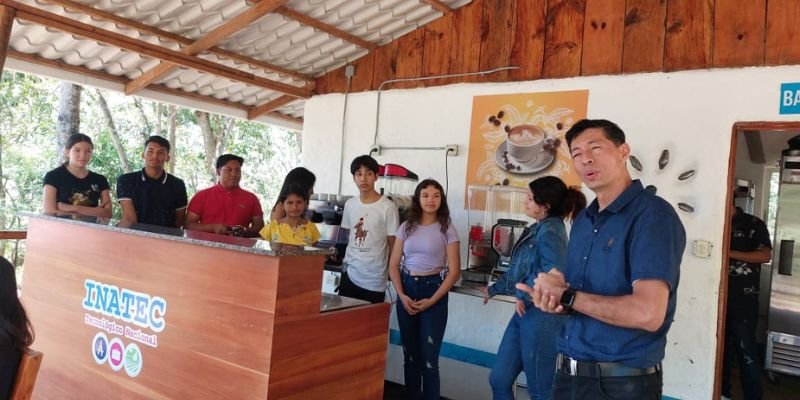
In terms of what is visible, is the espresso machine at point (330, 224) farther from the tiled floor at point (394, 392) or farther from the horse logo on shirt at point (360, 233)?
the tiled floor at point (394, 392)

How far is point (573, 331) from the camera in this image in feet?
5.33

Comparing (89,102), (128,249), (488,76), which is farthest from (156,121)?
(128,249)

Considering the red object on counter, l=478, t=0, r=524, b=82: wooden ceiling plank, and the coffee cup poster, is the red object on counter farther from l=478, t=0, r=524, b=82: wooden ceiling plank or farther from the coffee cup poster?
l=478, t=0, r=524, b=82: wooden ceiling plank

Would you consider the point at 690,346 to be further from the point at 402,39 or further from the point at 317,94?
A: the point at 317,94

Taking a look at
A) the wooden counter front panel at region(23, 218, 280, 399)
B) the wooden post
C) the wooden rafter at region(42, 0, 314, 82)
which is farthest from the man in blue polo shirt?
the wooden post

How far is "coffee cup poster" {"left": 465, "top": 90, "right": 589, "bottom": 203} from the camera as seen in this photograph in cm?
379

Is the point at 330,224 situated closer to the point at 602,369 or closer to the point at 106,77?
the point at 106,77

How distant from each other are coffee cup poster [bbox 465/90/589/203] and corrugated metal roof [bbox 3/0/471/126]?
0.97m

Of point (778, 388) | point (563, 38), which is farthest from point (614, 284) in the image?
point (778, 388)

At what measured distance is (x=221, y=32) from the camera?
3.89 m

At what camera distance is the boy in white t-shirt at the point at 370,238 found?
337 centimetres

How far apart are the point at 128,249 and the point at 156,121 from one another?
10.6 meters

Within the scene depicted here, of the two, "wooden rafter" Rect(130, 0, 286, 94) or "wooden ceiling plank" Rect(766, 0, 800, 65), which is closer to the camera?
"wooden ceiling plank" Rect(766, 0, 800, 65)

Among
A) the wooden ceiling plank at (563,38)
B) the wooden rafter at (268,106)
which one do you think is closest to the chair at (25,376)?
the wooden ceiling plank at (563,38)
